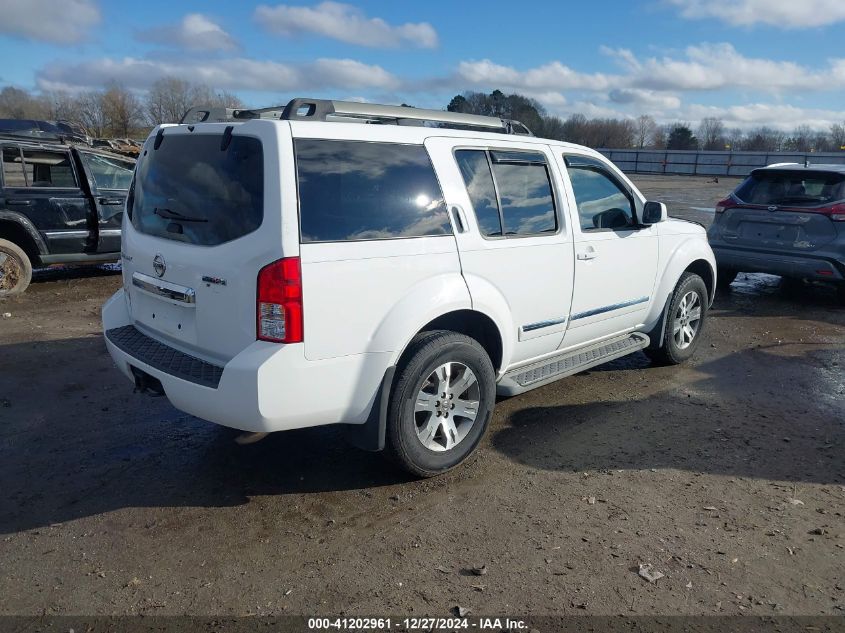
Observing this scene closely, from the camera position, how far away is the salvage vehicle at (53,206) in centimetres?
811

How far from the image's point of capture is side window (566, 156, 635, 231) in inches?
191

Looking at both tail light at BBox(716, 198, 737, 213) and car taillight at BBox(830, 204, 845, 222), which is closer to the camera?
car taillight at BBox(830, 204, 845, 222)

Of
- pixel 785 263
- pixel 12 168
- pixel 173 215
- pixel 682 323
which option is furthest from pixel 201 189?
pixel 785 263

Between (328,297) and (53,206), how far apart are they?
673 cm

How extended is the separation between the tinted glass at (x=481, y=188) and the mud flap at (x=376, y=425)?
114 centimetres

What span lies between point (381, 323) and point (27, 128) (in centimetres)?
886

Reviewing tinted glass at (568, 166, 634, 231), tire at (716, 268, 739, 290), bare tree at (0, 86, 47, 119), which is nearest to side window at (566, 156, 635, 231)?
tinted glass at (568, 166, 634, 231)

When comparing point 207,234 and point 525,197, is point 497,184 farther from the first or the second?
point 207,234

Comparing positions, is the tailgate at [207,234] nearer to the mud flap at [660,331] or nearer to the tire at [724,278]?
the mud flap at [660,331]

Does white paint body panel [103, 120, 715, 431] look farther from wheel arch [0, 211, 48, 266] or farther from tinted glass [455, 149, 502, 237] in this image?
wheel arch [0, 211, 48, 266]

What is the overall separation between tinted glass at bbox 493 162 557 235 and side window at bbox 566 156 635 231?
315mm

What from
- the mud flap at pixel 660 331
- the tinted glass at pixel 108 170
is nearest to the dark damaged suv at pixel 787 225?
the mud flap at pixel 660 331

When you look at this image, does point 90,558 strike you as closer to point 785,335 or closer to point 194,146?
point 194,146

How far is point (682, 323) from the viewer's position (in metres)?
6.04
